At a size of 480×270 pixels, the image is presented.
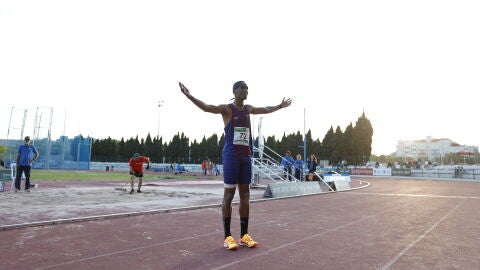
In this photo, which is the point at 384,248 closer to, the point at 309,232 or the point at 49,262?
the point at 309,232

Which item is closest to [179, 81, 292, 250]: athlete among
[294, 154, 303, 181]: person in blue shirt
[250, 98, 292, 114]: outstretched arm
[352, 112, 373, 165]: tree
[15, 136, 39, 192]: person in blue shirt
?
[250, 98, 292, 114]: outstretched arm

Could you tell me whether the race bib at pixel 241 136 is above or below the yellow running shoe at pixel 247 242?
above

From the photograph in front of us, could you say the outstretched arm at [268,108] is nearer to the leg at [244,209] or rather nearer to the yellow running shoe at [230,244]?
the leg at [244,209]

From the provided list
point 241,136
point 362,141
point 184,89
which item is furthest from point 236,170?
point 362,141

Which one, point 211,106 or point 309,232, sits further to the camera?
point 309,232

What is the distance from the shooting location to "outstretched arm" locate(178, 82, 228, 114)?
446 centimetres

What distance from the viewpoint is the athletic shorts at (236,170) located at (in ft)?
15.1

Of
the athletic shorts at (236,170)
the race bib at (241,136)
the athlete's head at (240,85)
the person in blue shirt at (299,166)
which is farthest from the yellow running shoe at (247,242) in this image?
the person in blue shirt at (299,166)

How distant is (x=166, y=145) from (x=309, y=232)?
85.1 m

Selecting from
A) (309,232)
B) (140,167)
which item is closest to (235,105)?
(309,232)

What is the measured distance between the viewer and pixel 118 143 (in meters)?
90.2

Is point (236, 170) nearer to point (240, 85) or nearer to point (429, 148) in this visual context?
point (240, 85)

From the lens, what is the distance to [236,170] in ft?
15.2

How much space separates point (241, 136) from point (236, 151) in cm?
21
